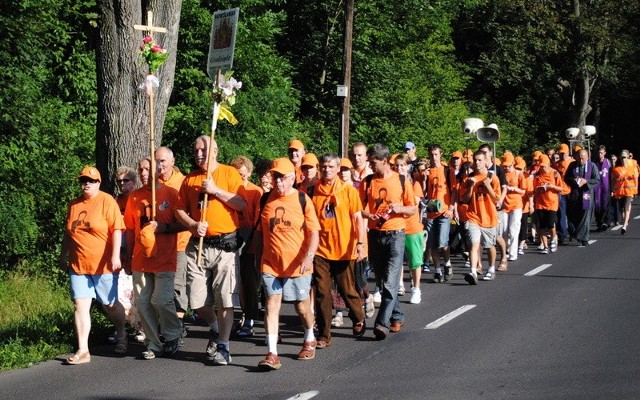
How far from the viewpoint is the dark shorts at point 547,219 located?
67.6 ft

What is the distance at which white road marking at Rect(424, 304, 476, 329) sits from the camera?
11.8 meters

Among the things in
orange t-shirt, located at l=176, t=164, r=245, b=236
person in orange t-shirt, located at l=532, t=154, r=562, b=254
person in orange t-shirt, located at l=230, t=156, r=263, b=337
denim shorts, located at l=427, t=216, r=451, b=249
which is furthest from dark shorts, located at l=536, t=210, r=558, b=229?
orange t-shirt, located at l=176, t=164, r=245, b=236

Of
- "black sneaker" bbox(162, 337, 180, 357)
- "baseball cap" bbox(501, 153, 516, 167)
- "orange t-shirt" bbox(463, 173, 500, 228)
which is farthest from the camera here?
"baseball cap" bbox(501, 153, 516, 167)

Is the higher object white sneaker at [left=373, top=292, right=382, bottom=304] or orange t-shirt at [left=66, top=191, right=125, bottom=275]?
orange t-shirt at [left=66, top=191, right=125, bottom=275]

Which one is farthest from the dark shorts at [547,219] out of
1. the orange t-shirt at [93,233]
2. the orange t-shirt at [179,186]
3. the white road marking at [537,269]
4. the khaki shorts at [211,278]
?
the orange t-shirt at [93,233]

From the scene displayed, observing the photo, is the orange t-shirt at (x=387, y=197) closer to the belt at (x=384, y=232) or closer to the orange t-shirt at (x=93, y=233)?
the belt at (x=384, y=232)

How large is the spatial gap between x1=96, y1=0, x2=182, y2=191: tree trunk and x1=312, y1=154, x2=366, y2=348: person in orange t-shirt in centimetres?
279

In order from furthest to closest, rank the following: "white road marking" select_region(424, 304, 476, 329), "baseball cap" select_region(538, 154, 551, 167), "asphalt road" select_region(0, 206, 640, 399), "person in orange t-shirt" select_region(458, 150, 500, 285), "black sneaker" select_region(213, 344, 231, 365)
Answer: "baseball cap" select_region(538, 154, 551, 167) < "person in orange t-shirt" select_region(458, 150, 500, 285) < "white road marking" select_region(424, 304, 476, 329) < "black sneaker" select_region(213, 344, 231, 365) < "asphalt road" select_region(0, 206, 640, 399)

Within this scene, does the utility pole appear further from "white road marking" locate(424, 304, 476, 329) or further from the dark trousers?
→ the dark trousers

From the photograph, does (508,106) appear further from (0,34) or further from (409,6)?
(0,34)

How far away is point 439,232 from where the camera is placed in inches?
629

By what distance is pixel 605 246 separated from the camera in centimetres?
2142

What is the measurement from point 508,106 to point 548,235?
28.7 metres

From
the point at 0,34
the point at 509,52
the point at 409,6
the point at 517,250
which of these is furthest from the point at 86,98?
the point at 509,52
